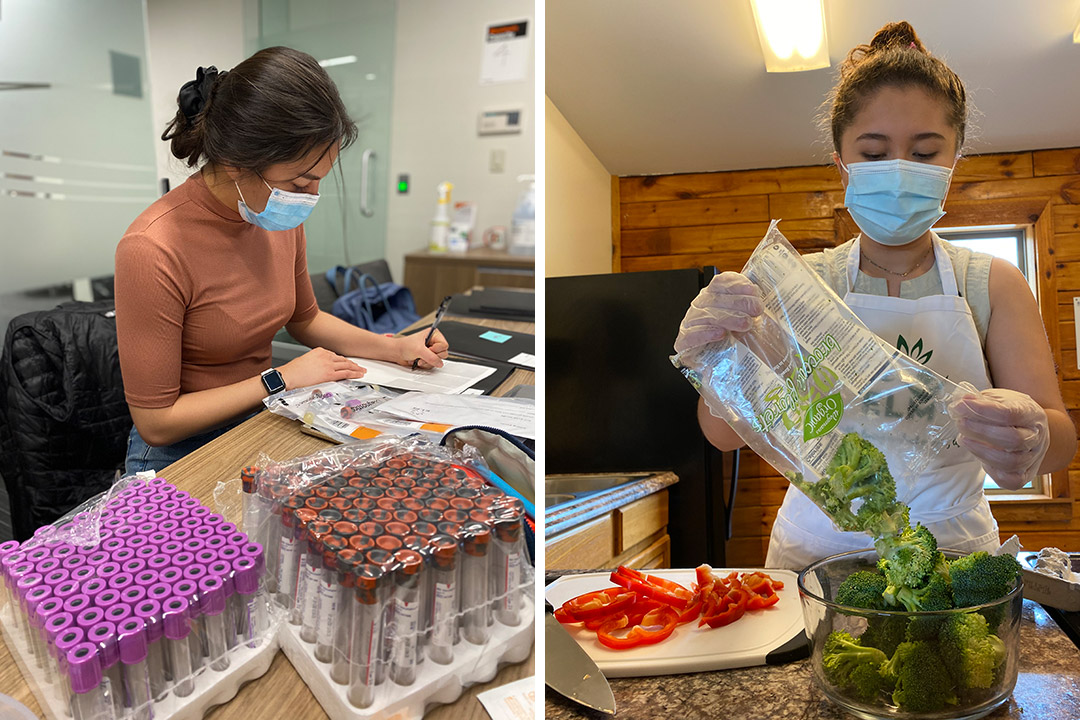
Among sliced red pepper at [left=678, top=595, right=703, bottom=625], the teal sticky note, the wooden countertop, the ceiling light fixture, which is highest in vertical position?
the ceiling light fixture

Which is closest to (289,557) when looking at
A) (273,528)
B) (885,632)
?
(273,528)

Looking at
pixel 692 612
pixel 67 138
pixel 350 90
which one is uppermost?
pixel 350 90

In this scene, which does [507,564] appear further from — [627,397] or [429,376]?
[627,397]

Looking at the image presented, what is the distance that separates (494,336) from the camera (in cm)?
156

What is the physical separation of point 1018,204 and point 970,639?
1.80 meters

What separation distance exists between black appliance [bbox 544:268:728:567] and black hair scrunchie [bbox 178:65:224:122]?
1.07 m

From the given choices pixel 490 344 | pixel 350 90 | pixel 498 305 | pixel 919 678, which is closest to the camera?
pixel 919 678

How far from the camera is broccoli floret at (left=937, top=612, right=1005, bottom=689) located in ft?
1.65

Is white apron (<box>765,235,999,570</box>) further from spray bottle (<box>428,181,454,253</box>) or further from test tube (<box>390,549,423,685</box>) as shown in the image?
spray bottle (<box>428,181,454,253</box>)

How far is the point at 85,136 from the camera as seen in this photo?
2656mm

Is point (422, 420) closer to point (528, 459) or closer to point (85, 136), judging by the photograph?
point (528, 459)

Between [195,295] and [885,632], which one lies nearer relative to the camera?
[885,632]

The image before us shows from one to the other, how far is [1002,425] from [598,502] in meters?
1.01

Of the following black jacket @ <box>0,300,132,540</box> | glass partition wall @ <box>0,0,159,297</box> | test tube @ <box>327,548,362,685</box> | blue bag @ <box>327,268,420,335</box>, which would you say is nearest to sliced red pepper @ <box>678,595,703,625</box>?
test tube @ <box>327,548,362,685</box>
